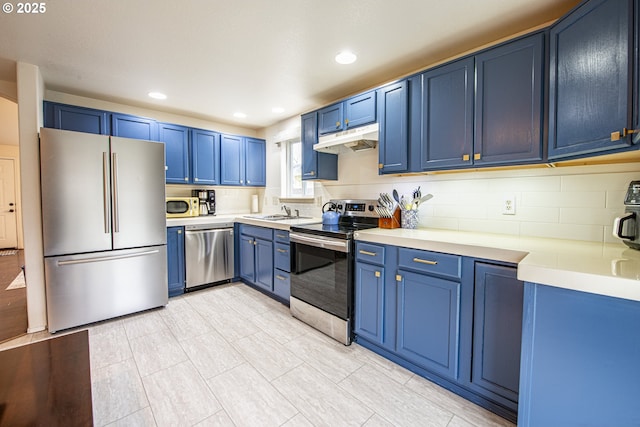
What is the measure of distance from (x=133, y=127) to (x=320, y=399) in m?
3.49

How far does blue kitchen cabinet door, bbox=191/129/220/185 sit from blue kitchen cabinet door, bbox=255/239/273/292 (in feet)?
4.16

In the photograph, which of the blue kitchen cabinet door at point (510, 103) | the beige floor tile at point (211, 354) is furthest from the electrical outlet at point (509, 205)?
the beige floor tile at point (211, 354)

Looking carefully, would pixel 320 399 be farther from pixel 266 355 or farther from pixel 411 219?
pixel 411 219

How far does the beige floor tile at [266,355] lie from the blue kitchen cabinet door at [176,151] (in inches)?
92.8

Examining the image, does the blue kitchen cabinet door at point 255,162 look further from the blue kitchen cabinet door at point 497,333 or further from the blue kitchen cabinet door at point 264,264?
the blue kitchen cabinet door at point 497,333

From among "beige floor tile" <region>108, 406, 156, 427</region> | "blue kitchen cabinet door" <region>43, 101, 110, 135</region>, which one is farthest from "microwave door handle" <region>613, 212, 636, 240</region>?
"blue kitchen cabinet door" <region>43, 101, 110, 135</region>

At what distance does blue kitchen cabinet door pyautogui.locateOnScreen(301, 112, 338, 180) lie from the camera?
304 centimetres

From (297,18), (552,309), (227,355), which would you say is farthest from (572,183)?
(227,355)

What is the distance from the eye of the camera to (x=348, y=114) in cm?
263

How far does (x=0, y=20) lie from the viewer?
1.73 metres

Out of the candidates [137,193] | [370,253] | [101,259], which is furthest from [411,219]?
[101,259]

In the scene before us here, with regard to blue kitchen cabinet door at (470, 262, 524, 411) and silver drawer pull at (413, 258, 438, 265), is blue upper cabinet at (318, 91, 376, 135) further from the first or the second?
blue kitchen cabinet door at (470, 262, 524, 411)

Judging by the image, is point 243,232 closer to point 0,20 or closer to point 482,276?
point 0,20

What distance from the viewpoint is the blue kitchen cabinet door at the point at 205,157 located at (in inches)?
144
